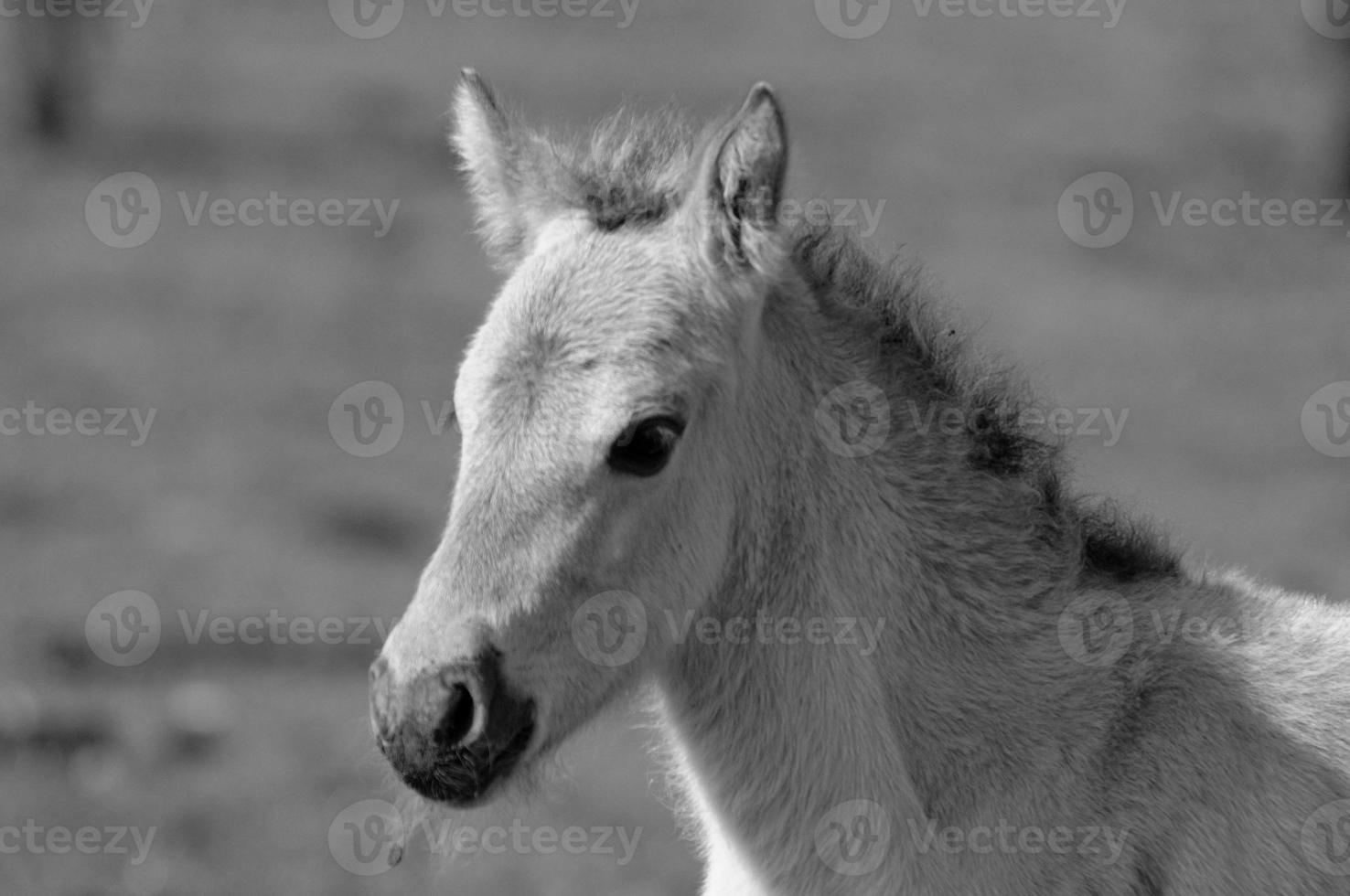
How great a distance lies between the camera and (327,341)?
65.8ft

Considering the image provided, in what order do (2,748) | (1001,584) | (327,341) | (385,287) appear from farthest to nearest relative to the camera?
(385,287), (327,341), (2,748), (1001,584)

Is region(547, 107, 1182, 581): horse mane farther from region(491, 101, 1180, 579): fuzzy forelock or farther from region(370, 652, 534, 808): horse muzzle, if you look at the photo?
region(370, 652, 534, 808): horse muzzle

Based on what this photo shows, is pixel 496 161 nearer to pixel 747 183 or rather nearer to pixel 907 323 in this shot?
pixel 747 183

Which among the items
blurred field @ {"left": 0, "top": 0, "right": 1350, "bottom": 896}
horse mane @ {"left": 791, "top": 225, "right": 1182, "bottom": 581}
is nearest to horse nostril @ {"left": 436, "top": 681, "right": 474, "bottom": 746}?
blurred field @ {"left": 0, "top": 0, "right": 1350, "bottom": 896}

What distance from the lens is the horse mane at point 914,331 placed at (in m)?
4.64

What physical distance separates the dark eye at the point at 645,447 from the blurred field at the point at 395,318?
2.84 ft

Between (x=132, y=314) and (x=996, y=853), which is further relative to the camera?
(x=132, y=314)

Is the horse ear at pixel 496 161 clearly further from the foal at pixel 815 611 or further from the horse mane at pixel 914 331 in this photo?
the foal at pixel 815 611

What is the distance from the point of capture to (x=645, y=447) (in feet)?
13.8

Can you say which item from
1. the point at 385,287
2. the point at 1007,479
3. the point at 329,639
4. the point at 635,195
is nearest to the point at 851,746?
the point at 1007,479

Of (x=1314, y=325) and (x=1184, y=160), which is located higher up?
(x=1184, y=160)

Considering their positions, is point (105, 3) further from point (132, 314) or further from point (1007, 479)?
point (1007, 479)

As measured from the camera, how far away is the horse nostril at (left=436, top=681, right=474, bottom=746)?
3971mm

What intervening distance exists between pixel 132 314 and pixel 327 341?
94.5 inches
